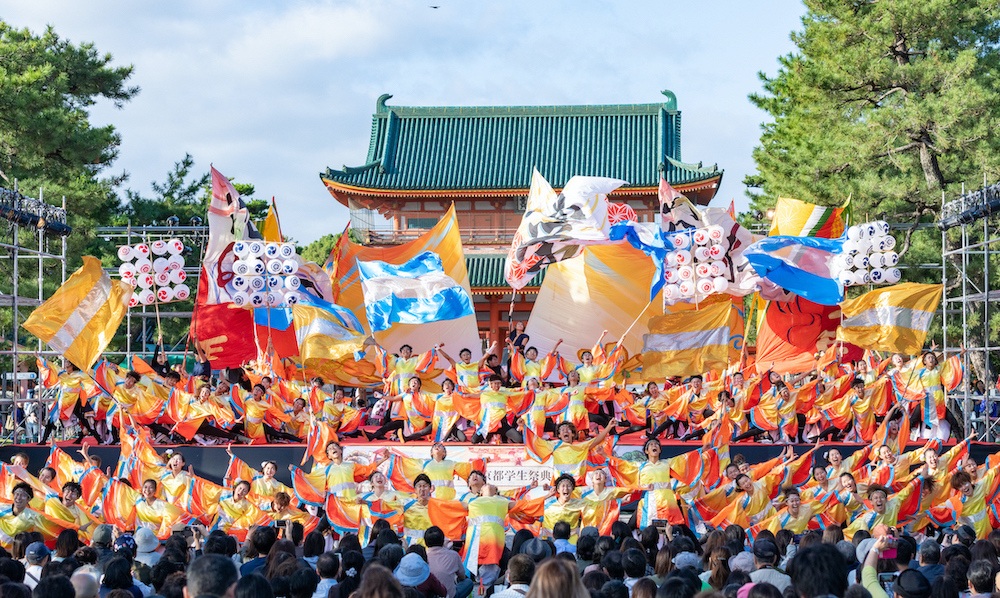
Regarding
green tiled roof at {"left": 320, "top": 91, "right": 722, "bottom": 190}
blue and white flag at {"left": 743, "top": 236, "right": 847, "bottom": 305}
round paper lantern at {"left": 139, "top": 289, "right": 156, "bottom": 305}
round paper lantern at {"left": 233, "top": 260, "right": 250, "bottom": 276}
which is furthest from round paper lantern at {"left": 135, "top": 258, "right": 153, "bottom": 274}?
green tiled roof at {"left": 320, "top": 91, "right": 722, "bottom": 190}

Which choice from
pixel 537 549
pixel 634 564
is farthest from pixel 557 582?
pixel 537 549

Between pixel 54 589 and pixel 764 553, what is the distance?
3.62m

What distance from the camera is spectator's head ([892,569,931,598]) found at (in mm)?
4945

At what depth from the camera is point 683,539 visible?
20.2 feet

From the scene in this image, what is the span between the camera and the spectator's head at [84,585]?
443cm

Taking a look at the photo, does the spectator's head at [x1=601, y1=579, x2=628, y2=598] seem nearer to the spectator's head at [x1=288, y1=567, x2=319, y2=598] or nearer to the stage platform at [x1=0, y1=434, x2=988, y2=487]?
the spectator's head at [x1=288, y1=567, x2=319, y2=598]

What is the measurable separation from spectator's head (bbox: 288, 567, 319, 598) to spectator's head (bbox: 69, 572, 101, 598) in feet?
3.04

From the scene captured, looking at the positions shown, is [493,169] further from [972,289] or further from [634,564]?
[634,564]

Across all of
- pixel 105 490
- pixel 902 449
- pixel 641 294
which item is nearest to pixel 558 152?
pixel 641 294

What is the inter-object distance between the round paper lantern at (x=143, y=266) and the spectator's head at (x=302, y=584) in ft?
33.5

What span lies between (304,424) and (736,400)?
572 cm

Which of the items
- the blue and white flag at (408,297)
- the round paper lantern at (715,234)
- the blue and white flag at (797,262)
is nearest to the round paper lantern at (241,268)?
the blue and white flag at (408,297)

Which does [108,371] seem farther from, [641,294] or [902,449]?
[902,449]

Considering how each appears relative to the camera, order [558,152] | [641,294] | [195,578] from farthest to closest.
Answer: [558,152] → [641,294] → [195,578]
